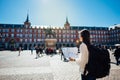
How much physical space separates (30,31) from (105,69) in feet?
268

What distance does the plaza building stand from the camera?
78375mm

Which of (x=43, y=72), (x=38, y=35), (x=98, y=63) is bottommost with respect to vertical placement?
(x=43, y=72)

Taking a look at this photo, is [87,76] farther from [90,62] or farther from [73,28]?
[73,28]

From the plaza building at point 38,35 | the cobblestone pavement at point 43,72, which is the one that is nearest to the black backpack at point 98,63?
the cobblestone pavement at point 43,72

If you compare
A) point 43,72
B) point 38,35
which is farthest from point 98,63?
point 38,35

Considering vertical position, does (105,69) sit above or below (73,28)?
below

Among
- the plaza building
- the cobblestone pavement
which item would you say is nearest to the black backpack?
the cobblestone pavement

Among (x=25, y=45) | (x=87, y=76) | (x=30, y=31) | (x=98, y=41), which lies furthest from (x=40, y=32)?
(x=87, y=76)

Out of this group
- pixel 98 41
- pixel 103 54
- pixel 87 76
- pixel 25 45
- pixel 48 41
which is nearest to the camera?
pixel 103 54

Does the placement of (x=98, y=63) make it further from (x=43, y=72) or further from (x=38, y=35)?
(x=38, y=35)

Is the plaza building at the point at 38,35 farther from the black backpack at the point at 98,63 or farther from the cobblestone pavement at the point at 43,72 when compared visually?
the black backpack at the point at 98,63

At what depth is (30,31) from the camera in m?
82.2

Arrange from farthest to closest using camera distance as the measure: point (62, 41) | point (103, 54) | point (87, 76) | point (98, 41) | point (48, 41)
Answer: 1. point (98, 41)
2. point (62, 41)
3. point (48, 41)
4. point (87, 76)
5. point (103, 54)

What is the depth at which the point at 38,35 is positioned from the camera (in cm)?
8288
